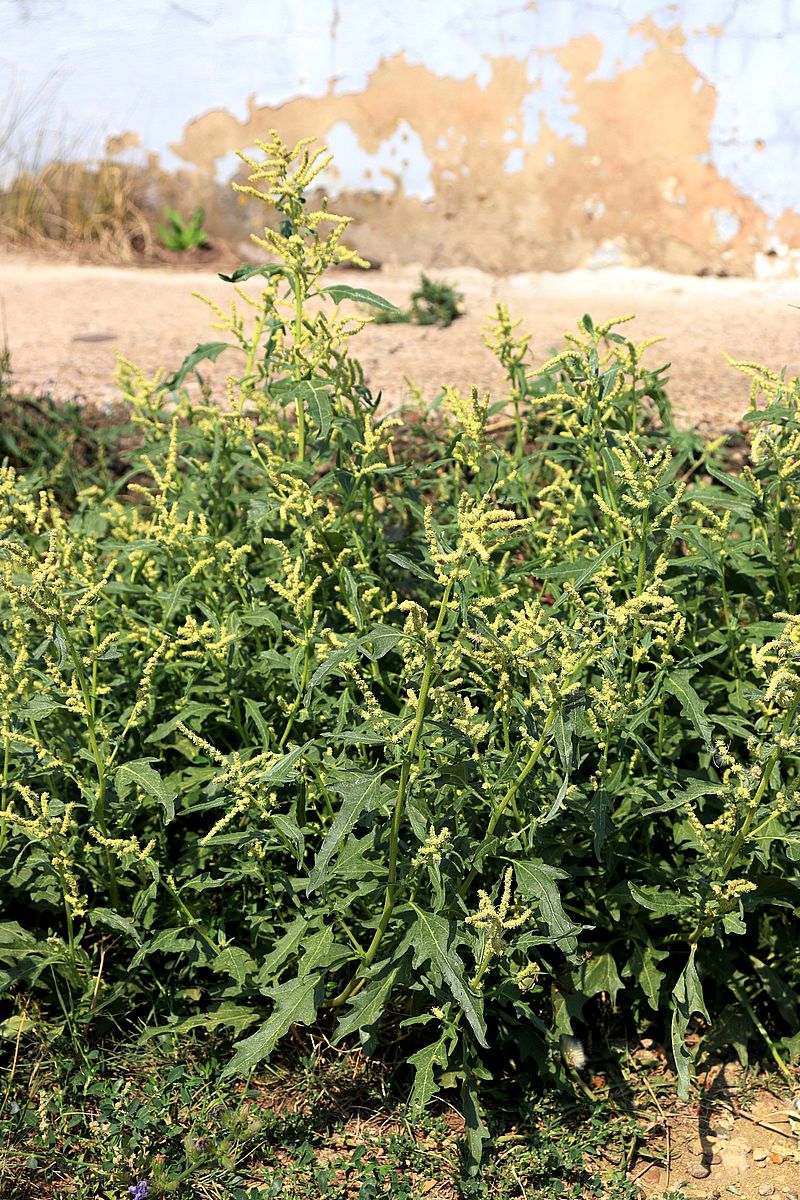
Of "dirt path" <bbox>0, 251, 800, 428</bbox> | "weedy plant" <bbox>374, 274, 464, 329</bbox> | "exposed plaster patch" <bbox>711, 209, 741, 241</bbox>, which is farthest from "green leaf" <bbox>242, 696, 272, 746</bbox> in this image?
"exposed plaster patch" <bbox>711, 209, 741, 241</bbox>

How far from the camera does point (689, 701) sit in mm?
2500

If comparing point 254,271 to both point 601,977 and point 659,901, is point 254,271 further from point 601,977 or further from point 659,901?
point 601,977

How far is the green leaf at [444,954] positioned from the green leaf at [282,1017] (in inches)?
8.8

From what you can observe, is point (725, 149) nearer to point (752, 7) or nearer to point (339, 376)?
point (752, 7)

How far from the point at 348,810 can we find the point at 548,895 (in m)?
0.42

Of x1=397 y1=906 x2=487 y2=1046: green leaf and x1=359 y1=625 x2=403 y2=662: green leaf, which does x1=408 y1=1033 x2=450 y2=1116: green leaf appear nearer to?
x1=397 y1=906 x2=487 y2=1046: green leaf

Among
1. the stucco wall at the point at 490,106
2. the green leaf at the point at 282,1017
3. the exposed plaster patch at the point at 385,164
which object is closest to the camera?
the green leaf at the point at 282,1017

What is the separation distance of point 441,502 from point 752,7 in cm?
527

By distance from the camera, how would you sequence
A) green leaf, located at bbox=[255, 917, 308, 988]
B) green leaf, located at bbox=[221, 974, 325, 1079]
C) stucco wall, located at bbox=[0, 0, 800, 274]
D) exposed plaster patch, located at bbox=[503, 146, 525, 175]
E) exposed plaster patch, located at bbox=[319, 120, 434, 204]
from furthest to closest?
exposed plaster patch, located at bbox=[319, 120, 434, 204], exposed plaster patch, located at bbox=[503, 146, 525, 175], stucco wall, located at bbox=[0, 0, 800, 274], green leaf, located at bbox=[255, 917, 308, 988], green leaf, located at bbox=[221, 974, 325, 1079]

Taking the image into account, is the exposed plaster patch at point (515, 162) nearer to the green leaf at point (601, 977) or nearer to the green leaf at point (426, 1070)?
the green leaf at point (601, 977)

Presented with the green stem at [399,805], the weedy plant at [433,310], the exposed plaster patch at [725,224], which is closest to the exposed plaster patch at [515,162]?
the exposed plaster patch at [725,224]

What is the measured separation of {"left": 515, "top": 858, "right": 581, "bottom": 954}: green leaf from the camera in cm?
230

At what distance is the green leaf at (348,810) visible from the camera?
7.47ft

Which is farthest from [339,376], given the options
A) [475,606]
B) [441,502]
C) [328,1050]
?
[328,1050]
